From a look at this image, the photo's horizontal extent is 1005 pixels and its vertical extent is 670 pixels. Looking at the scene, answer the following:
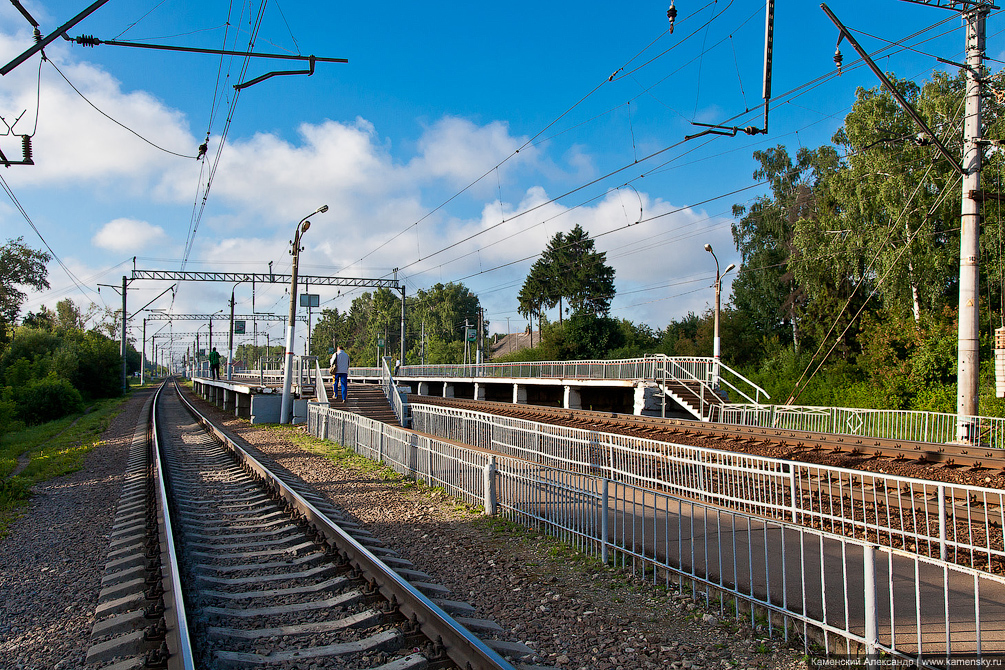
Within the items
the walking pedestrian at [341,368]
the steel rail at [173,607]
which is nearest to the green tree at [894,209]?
the walking pedestrian at [341,368]

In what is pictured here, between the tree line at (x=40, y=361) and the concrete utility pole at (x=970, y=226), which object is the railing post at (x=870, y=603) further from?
the tree line at (x=40, y=361)

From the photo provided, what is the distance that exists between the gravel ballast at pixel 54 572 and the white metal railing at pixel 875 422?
15387 millimetres

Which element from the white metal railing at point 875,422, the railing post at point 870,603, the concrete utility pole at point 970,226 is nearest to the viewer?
the railing post at point 870,603

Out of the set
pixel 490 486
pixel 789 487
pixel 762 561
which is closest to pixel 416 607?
pixel 762 561

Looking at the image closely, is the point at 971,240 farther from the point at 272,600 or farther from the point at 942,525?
the point at 272,600

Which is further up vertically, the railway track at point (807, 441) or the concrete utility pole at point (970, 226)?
the concrete utility pole at point (970, 226)

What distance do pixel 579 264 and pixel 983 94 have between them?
5837 centimetres

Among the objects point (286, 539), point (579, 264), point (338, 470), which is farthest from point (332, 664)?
point (579, 264)

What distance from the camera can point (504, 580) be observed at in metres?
6.68

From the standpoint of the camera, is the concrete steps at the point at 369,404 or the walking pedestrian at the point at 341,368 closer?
the walking pedestrian at the point at 341,368

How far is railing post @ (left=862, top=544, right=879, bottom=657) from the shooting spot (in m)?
4.24

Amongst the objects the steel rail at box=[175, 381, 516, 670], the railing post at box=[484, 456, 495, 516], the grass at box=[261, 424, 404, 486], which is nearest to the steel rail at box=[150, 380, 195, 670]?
the steel rail at box=[175, 381, 516, 670]

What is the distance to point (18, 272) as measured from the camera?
206 ft

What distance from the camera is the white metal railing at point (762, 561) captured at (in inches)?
181
